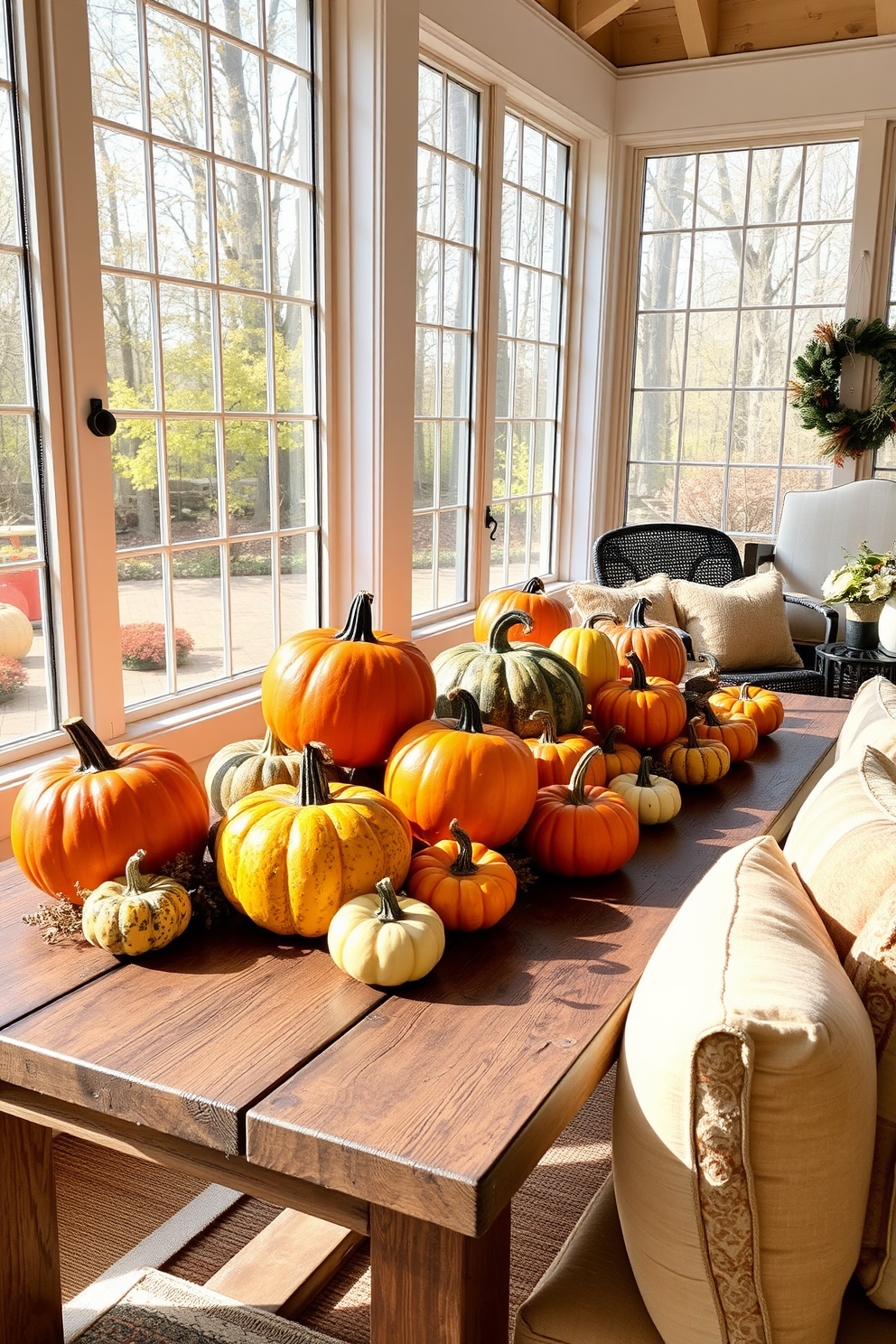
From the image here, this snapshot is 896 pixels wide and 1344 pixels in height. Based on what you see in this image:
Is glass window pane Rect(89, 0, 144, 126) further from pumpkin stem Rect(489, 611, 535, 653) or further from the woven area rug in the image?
the woven area rug

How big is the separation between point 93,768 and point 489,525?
3.45 metres

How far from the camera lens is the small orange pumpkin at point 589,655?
5.99ft

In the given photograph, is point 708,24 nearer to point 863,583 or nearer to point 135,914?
point 863,583

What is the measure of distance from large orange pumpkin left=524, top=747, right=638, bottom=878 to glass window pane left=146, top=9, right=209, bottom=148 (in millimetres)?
2166

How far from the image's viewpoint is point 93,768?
124 cm

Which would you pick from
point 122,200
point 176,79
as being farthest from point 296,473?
point 176,79

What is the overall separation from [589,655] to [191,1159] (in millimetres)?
1074

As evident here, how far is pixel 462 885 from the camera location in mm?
1193

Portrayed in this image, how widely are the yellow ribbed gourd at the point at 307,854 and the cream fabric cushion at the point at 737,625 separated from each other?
2.56 meters

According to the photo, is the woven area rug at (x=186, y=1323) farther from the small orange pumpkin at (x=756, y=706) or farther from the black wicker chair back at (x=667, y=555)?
the black wicker chair back at (x=667, y=555)

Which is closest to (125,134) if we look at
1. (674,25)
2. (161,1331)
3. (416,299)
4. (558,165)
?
(416,299)

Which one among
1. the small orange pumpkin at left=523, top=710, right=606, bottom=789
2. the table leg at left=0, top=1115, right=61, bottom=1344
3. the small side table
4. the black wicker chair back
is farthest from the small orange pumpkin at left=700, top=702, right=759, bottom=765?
the black wicker chair back

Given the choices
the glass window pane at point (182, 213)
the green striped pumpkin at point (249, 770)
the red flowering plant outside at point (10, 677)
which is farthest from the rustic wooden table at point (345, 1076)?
the glass window pane at point (182, 213)

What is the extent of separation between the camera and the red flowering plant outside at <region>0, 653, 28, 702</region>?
2.39 metres
